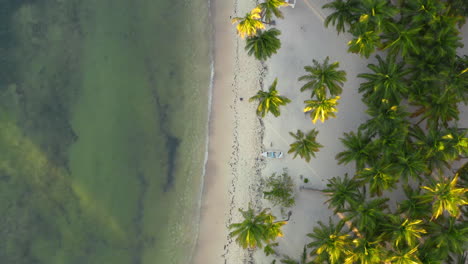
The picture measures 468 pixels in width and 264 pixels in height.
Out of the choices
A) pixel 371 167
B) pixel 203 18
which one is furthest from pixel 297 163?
pixel 203 18

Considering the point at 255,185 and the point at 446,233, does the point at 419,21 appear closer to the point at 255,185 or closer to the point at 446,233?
the point at 446,233

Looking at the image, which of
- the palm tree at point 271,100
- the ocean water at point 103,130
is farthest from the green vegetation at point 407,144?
the ocean water at point 103,130

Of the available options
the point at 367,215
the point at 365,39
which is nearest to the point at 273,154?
the point at 367,215

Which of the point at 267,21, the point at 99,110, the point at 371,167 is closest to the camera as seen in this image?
the point at 371,167

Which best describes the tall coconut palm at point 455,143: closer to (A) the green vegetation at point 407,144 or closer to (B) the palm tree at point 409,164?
(A) the green vegetation at point 407,144

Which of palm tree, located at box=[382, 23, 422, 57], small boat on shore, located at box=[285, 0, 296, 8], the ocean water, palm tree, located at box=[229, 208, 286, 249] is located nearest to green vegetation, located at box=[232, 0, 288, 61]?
small boat on shore, located at box=[285, 0, 296, 8]

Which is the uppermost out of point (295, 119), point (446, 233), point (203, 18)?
point (203, 18)
